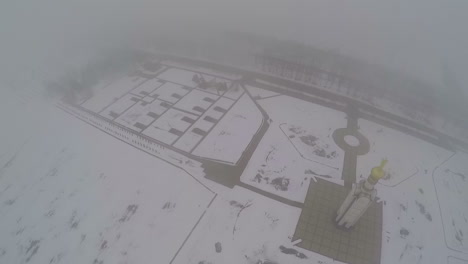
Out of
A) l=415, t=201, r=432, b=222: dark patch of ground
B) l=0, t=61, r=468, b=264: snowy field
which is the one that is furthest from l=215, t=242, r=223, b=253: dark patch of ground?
l=415, t=201, r=432, b=222: dark patch of ground

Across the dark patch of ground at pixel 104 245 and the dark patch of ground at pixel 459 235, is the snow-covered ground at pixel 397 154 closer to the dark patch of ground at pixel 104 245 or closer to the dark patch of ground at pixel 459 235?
the dark patch of ground at pixel 459 235

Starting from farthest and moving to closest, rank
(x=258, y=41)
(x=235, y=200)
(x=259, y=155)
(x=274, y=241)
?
(x=258, y=41)
(x=259, y=155)
(x=235, y=200)
(x=274, y=241)

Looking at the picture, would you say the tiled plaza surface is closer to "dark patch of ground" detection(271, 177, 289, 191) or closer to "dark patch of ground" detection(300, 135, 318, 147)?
"dark patch of ground" detection(271, 177, 289, 191)

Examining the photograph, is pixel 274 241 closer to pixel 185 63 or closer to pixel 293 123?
pixel 293 123

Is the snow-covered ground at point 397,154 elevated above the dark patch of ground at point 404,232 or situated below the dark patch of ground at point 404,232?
above

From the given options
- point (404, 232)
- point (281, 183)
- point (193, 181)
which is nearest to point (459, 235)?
point (404, 232)

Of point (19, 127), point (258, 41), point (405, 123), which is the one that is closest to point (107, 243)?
point (19, 127)

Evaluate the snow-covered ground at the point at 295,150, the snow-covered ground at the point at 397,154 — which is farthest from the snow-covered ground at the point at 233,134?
the snow-covered ground at the point at 397,154
